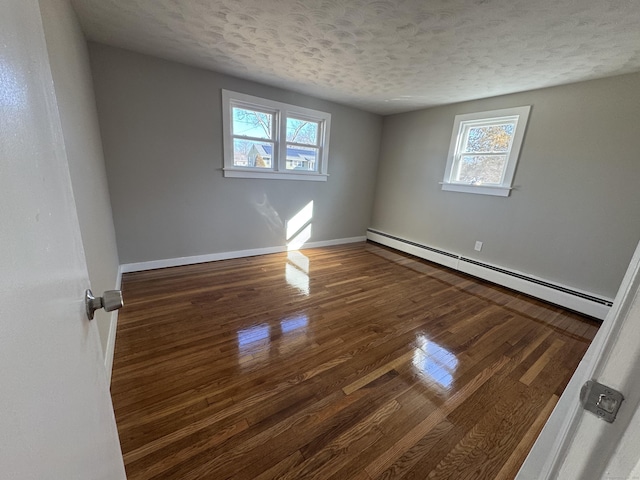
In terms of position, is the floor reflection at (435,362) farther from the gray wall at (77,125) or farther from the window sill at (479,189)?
the window sill at (479,189)

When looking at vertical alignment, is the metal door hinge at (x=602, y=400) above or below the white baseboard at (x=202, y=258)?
above

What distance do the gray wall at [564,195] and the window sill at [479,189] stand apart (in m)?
0.07

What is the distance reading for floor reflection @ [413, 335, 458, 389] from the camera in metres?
1.70

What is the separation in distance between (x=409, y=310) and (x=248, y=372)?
63.1 inches

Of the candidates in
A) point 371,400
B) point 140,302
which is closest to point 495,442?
point 371,400

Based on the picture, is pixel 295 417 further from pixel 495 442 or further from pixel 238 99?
pixel 238 99

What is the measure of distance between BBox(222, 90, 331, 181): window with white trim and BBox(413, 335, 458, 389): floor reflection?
2.79m

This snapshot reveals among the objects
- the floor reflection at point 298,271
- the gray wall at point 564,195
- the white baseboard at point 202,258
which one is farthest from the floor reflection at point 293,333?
the gray wall at point 564,195

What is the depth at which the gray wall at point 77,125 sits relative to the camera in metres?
1.24

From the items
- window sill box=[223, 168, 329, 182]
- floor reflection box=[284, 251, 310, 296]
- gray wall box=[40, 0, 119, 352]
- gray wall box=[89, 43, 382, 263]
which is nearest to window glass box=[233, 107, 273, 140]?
gray wall box=[89, 43, 382, 263]

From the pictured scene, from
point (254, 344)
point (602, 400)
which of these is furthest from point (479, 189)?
point (602, 400)

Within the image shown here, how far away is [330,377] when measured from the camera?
1638mm

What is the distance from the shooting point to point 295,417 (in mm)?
1363

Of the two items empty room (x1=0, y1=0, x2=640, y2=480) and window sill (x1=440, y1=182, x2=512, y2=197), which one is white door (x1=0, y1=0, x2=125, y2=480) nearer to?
empty room (x1=0, y1=0, x2=640, y2=480)
